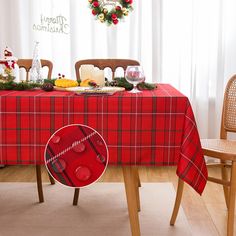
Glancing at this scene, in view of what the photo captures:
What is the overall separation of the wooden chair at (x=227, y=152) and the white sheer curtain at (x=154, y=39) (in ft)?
3.20

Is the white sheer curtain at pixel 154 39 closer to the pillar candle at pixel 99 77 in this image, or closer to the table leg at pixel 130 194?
the pillar candle at pixel 99 77

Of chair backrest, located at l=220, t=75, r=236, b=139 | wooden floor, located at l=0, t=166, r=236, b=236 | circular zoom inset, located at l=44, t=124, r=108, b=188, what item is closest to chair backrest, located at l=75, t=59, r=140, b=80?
chair backrest, located at l=220, t=75, r=236, b=139

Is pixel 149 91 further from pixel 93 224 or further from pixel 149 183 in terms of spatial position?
pixel 149 183

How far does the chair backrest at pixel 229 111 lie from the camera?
8.14 ft

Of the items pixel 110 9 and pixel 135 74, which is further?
pixel 110 9

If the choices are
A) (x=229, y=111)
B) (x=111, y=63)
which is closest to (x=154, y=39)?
(x=111, y=63)

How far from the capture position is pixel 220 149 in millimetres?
2164

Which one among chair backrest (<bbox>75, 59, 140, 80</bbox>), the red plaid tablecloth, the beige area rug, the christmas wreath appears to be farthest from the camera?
the christmas wreath

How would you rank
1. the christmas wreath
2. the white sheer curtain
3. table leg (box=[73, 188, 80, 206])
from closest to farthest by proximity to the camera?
table leg (box=[73, 188, 80, 206]) < the christmas wreath < the white sheer curtain

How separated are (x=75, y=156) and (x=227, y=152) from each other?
2.72 ft

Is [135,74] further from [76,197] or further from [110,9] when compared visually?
[110,9]

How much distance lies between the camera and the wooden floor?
7.64ft

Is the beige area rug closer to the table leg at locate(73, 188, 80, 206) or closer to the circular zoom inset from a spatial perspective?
the table leg at locate(73, 188, 80, 206)

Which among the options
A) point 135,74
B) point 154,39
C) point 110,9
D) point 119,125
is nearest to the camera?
point 119,125
